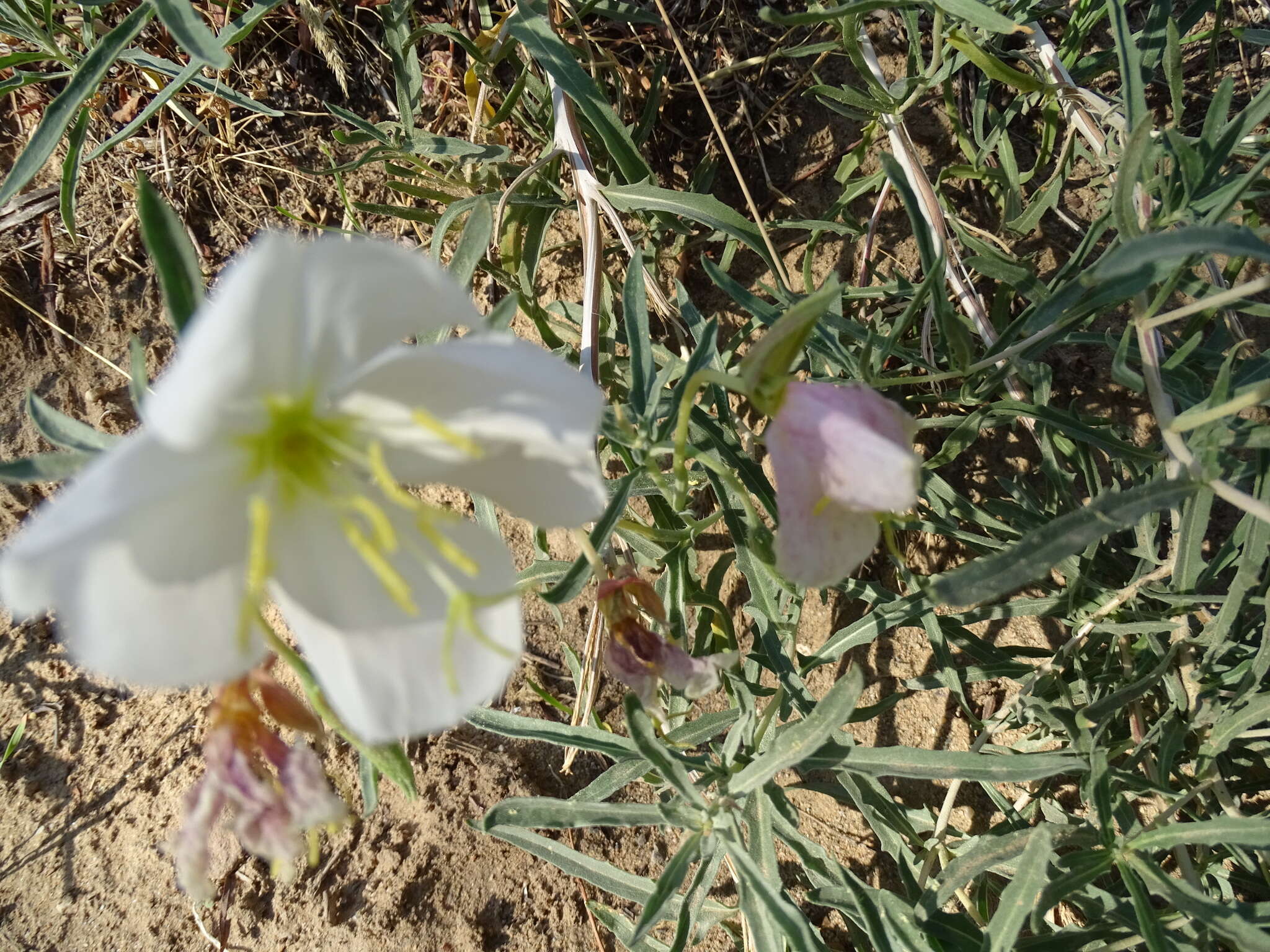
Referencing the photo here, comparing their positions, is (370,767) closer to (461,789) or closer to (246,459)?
(246,459)

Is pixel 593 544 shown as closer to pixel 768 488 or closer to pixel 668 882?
pixel 768 488

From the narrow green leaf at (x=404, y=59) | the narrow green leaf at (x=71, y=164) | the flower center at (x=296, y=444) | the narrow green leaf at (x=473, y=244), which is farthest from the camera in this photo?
the narrow green leaf at (x=404, y=59)

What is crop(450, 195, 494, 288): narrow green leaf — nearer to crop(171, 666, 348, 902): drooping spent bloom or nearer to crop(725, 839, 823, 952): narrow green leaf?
crop(171, 666, 348, 902): drooping spent bloom

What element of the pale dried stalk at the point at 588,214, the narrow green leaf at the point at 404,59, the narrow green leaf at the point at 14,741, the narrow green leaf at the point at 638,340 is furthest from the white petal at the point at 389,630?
the narrow green leaf at the point at 14,741

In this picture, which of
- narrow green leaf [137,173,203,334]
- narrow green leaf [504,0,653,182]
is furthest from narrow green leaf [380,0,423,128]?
narrow green leaf [137,173,203,334]

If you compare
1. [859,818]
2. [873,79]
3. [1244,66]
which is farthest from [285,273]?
[1244,66]

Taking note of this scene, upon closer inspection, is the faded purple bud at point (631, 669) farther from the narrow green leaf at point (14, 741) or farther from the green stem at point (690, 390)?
the narrow green leaf at point (14, 741)

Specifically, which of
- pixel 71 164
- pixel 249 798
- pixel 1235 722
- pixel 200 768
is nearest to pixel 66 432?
pixel 249 798
